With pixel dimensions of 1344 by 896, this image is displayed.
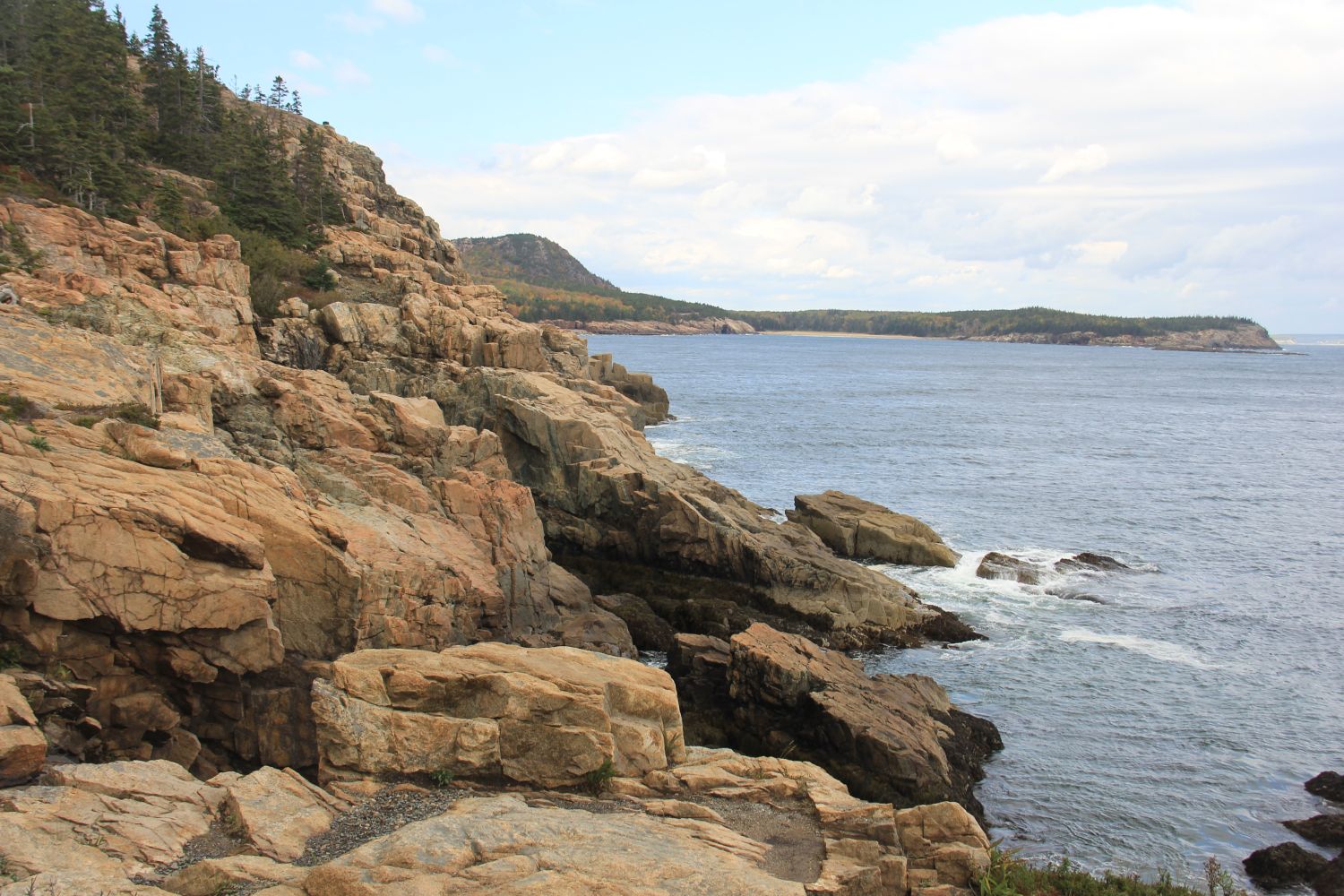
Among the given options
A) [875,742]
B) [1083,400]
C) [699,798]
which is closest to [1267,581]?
[875,742]

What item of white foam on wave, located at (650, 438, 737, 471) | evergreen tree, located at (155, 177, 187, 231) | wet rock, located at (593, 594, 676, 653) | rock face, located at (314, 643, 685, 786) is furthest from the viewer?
white foam on wave, located at (650, 438, 737, 471)

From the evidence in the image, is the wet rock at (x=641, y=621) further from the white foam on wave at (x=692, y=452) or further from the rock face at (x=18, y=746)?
the white foam on wave at (x=692, y=452)

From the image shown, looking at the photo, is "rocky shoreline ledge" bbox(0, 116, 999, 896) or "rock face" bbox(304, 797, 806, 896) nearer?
"rock face" bbox(304, 797, 806, 896)

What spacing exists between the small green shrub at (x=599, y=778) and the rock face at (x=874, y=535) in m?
25.7

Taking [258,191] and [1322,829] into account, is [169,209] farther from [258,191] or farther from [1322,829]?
[1322,829]

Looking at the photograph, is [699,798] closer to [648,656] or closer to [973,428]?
[648,656]

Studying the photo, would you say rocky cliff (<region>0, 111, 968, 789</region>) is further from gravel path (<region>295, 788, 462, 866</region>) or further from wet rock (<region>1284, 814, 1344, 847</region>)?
wet rock (<region>1284, 814, 1344, 847</region>)

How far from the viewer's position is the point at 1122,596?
35219 mm

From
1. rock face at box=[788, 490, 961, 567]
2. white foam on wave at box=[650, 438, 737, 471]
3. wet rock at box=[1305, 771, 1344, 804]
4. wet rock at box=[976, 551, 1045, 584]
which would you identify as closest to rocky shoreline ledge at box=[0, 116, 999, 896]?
rock face at box=[788, 490, 961, 567]

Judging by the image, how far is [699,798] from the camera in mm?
13961

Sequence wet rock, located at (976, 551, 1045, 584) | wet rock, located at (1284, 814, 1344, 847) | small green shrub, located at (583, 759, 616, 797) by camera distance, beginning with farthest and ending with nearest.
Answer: wet rock, located at (976, 551, 1045, 584) → wet rock, located at (1284, 814, 1344, 847) → small green shrub, located at (583, 759, 616, 797)

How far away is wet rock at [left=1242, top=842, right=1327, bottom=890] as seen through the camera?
18.1 meters

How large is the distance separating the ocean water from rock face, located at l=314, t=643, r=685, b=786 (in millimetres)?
9749

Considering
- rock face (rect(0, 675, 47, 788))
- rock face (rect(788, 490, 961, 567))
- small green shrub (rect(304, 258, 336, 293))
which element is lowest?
rock face (rect(788, 490, 961, 567))
